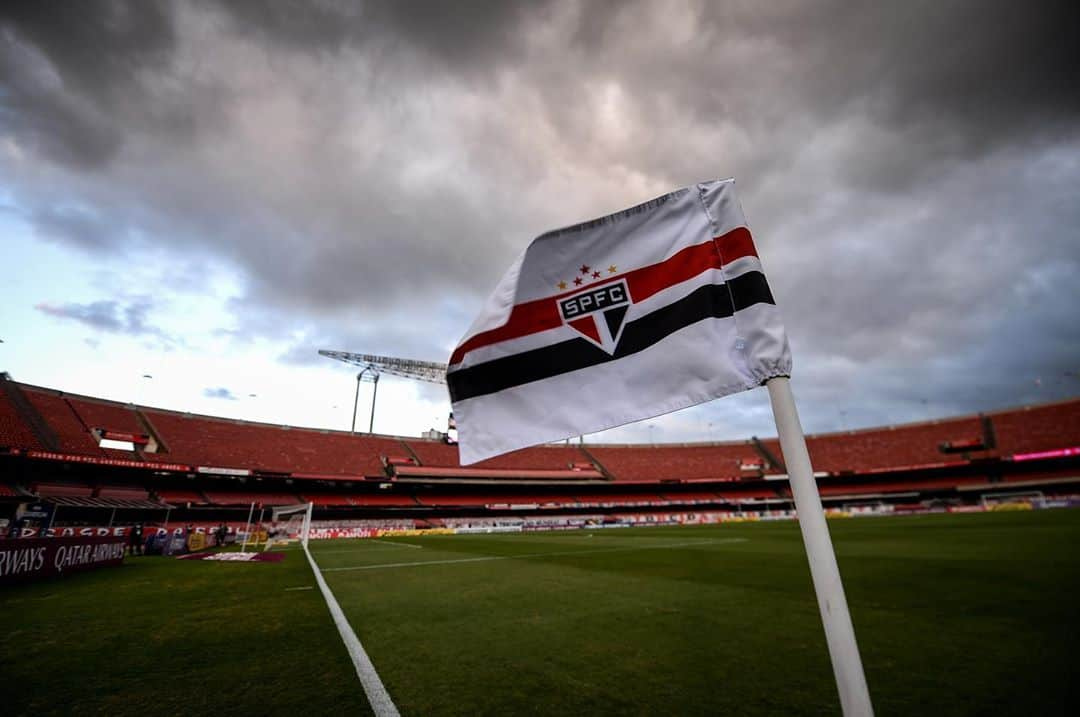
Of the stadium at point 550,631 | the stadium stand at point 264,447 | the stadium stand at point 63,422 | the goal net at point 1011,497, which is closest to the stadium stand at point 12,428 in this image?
the stadium stand at point 63,422

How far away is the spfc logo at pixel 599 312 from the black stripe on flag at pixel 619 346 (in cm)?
4

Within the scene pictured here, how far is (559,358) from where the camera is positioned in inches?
92.8

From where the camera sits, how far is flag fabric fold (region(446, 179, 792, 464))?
2062mm

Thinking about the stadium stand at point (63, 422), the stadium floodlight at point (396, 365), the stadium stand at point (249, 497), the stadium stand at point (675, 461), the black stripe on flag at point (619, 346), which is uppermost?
the stadium floodlight at point (396, 365)

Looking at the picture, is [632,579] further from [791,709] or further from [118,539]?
[118,539]

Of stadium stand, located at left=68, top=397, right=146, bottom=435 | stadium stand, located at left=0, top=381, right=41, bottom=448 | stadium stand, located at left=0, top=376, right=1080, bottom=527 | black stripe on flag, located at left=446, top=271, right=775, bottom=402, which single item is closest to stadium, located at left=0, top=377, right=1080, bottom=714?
black stripe on flag, located at left=446, top=271, right=775, bottom=402

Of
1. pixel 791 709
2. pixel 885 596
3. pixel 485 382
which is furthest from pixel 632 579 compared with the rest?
pixel 485 382

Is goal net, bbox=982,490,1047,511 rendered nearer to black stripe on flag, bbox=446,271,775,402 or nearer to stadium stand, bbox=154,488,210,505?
black stripe on flag, bbox=446,271,775,402

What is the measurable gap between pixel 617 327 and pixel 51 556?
14103 millimetres

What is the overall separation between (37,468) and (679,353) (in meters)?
44.2

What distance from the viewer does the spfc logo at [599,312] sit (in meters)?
2.31

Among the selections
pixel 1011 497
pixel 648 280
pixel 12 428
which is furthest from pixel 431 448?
pixel 1011 497

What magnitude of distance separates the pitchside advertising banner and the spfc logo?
488 inches

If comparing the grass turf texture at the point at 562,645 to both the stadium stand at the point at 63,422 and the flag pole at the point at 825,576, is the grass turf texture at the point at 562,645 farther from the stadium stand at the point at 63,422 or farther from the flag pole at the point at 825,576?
the stadium stand at the point at 63,422
